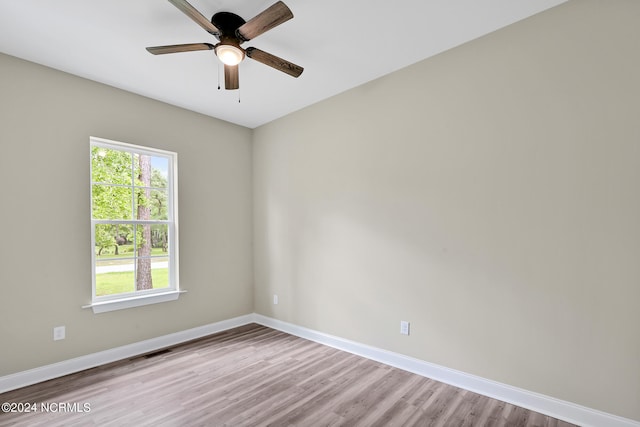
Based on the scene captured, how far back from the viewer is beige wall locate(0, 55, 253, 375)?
263 cm

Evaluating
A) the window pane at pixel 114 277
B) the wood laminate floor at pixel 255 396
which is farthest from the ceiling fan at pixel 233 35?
the wood laminate floor at pixel 255 396

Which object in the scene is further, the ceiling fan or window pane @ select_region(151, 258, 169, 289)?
window pane @ select_region(151, 258, 169, 289)

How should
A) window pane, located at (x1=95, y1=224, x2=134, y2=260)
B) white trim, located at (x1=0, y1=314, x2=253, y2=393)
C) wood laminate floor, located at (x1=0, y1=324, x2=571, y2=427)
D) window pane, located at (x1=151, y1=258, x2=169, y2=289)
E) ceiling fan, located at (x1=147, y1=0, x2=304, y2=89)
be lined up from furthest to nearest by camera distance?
1. window pane, located at (x1=151, y1=258, x2=169, y2=289)
2. window pane, located at (x1=95, y1=224, x2=134, y2=260)
3. white trim, located at (x1=0, y1=314, x2=253, y2=393)
4. wood laminate floor, located at (x1=0, y1=324, x2=571, y2=427)
5. ceiling fan, located at (x1=147, y1=0, x2=304, y2=89)

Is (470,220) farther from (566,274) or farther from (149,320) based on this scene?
(149,320)

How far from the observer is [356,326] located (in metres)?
3.27

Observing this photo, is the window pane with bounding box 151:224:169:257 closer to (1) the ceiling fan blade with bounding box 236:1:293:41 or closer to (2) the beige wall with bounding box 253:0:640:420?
(2) the beige wall with bounding box 253:0:640:420

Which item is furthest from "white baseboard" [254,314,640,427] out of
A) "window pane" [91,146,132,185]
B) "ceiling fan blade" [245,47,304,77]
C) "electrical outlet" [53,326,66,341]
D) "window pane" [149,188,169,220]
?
"window pane" [91,146,132,185]

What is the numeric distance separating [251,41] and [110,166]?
1995 millimetres

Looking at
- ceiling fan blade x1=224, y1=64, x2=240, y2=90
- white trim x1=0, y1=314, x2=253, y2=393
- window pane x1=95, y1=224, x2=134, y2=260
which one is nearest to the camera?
ceiling fan blade x1=224, y1=64, x2=240, y2=90

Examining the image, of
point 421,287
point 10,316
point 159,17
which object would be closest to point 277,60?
point 159,17

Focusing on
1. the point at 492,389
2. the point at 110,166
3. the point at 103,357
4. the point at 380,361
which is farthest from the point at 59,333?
the point at 492,389

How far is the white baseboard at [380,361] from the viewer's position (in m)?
2.06

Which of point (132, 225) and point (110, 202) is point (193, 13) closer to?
point (110, 202)

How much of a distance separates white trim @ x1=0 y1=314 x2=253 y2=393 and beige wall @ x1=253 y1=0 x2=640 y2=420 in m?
1.44
